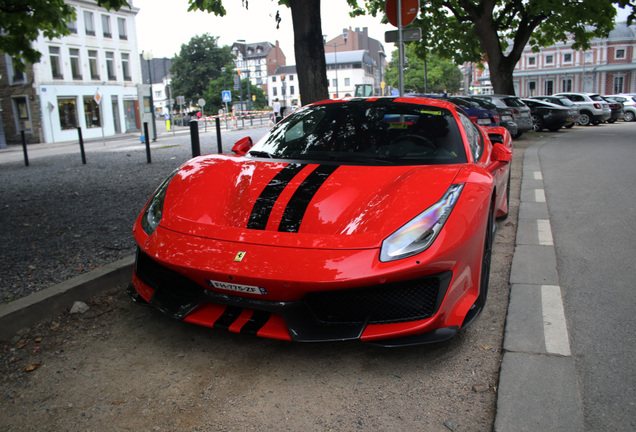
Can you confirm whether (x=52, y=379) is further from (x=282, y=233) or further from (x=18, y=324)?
(x=282, y=233)

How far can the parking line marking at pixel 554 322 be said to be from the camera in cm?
269

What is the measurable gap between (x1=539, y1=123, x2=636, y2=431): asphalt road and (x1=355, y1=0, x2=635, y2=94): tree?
12.8 meters

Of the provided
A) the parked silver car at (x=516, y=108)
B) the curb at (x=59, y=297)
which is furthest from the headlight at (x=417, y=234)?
the parked silver car at (x=516, y=108)

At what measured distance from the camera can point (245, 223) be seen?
9.16 feet

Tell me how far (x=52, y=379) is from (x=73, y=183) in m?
7.20

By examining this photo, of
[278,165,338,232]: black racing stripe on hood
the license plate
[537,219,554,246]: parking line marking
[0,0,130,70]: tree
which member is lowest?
[537,219,554,246]: parking line marking

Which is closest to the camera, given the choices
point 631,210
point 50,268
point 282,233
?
point 282,233

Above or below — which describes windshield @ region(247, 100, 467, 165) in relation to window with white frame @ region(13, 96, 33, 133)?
below

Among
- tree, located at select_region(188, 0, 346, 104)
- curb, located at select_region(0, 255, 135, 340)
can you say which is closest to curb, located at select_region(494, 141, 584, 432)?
curb, located at select_region(0, 255, 135, 340)

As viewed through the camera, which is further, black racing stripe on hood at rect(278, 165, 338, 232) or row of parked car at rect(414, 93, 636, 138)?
row of parked car at rect(414, 93, 636, 138)

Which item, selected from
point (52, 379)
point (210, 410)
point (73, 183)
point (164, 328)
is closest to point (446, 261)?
point (210, 410)

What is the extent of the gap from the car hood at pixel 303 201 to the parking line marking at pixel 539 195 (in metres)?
4.08

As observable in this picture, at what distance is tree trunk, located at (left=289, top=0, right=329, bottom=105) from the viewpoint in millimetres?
7379

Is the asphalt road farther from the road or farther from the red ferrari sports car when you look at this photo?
the red ferrari sports car
